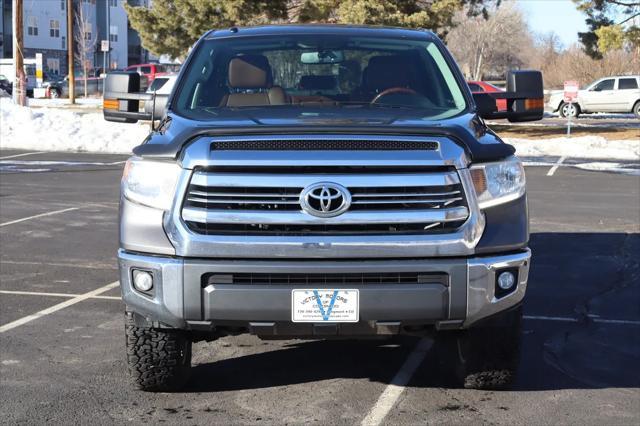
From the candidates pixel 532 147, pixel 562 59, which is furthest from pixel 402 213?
pixel 562 59

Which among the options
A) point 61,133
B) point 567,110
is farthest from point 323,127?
point 567,110

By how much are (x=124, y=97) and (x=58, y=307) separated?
6.19 ft

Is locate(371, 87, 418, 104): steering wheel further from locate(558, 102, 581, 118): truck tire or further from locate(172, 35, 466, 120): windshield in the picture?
locate(558, 102, 581, 118): truck tire

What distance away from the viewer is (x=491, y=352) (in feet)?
15.8

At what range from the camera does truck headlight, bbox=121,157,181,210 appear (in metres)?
4.35

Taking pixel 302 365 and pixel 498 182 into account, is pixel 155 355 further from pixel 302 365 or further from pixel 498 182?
pixel 498 182

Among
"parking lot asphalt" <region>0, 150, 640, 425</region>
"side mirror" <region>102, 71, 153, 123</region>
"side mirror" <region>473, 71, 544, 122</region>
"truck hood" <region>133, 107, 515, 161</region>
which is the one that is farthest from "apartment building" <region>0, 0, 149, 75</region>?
"truck hood" <region>133, 107, 515, 161</region>

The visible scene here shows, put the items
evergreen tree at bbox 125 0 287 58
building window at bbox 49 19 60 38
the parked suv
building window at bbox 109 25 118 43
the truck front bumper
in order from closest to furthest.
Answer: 1. the truck front bumper
2. evergreen tree at bbox 125 0 287 58
3. the parked suv
4. building window at bbox 49 19 60 38
5. building window at bbox 109 25 118 43

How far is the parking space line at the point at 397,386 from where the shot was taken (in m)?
4.62

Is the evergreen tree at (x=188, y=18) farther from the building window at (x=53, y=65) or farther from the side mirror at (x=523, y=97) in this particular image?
the building window at (x=53, y=65)

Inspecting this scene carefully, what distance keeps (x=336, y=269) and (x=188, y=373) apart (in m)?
1.26

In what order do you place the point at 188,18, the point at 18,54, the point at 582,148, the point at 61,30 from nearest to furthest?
the point at 582,148, the point at 18,54, the point at 188,18, the point at 61,30

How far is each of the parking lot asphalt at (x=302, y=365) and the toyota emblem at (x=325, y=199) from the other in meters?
1.11

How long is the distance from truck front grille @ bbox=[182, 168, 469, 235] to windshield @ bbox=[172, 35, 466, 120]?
3.23 ft
